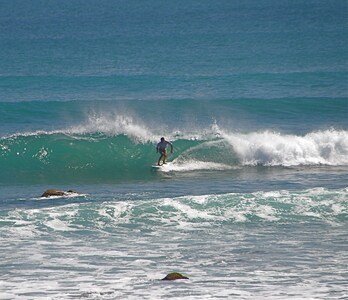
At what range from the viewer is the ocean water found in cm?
1866

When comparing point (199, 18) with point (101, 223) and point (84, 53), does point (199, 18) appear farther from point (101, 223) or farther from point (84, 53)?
point (101, 223)

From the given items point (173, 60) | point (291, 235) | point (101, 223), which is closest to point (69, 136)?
point (101, 223)

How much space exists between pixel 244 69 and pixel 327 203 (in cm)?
2722

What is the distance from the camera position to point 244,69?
166ft

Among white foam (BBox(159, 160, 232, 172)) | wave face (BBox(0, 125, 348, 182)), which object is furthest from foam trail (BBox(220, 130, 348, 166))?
white foam (BBox(159, 160, 232, 172))

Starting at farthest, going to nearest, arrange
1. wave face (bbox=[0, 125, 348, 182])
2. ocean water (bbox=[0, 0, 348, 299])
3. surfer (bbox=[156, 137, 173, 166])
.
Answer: wave face (bbox=[0, 125, 348, 182])
surfer (bbox=[156, 137, 173, 166])
ocean water (bbox=[0, 0, 348, 299])

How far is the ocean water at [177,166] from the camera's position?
734 inches

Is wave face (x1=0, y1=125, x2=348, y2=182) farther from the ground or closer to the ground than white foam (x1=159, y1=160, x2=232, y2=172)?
farther from the ground

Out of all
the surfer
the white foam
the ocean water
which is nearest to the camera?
the ocean water

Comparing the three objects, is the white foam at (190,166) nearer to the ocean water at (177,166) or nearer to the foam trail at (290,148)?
the ocean water at (177,166)

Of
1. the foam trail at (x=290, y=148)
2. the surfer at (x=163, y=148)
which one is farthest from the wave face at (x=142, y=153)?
the surfer at (x=163, y=148)

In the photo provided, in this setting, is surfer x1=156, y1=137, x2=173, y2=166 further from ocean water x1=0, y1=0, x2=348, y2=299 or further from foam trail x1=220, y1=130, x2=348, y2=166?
foam trail x1=220, y1=130, x2=348, y2=166

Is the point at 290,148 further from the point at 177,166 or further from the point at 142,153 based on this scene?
the point at 142,153

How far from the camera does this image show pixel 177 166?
30.3m
